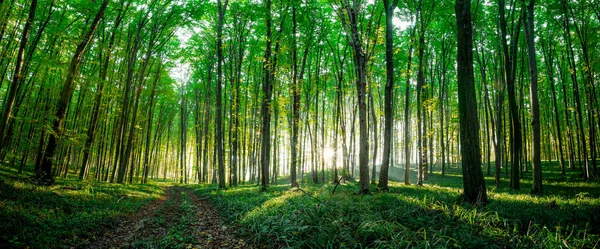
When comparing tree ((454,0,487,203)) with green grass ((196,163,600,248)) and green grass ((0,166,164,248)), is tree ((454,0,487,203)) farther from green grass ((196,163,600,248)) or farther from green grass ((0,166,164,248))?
green grass ((0,166,164,248))

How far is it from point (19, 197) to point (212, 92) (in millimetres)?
21782

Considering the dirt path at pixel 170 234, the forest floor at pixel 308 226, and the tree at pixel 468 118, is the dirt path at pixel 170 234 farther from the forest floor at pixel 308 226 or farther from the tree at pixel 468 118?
the tree at pixel 468 118

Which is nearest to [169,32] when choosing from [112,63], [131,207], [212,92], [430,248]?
[112,63]

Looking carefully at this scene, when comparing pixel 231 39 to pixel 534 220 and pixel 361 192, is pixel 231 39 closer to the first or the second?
pixel 361 192

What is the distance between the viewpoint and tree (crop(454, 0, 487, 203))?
680 cm

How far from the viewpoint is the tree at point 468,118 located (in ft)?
22.3

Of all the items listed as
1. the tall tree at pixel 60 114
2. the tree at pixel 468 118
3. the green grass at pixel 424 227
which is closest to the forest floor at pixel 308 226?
the green grass at pixel 424 227

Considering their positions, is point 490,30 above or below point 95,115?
above

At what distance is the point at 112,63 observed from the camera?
58.7 feet

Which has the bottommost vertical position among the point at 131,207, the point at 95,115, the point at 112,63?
the point at 131,207

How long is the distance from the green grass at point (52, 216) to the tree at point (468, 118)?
30.8 feet

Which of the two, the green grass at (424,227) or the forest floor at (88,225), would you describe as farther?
the forest floor at (88,225)

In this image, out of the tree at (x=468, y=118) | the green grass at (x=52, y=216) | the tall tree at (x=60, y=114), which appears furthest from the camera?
the tall tree at (x=60, y=114)

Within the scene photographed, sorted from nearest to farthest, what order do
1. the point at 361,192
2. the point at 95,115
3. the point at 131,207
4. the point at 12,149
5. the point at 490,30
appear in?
the point at 131,207 → the point at 361,192 → the point at 95,115 → the point at 490,30 → the point at 12,149
